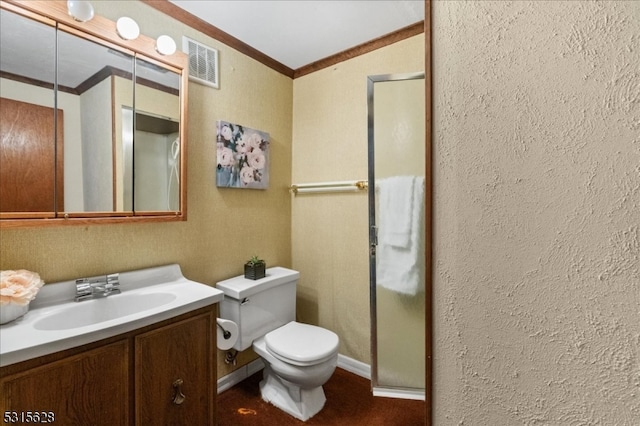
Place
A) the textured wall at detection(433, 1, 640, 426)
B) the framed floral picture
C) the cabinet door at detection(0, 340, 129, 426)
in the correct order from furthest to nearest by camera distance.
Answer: the framed floral picture → the cabinet door at detection(0, 340, 129, 426) → the textured wall at detection(433, 1, 640, 426)

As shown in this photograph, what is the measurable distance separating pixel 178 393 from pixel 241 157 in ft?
4.44

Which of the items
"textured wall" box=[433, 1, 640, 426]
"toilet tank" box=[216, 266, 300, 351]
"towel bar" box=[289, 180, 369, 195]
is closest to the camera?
"textured wall" box=[433, 1, 640, 426]

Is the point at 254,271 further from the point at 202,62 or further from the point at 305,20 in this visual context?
the point at 305,20

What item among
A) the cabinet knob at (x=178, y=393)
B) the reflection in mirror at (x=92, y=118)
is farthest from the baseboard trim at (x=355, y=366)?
the reflection in mirror at (x=92, y=118)

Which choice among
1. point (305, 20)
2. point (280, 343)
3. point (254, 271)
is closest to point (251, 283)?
point (254, 271)

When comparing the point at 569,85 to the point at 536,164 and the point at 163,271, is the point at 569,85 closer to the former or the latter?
the point at 536,164

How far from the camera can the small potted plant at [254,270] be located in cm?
188

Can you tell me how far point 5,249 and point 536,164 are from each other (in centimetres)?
177

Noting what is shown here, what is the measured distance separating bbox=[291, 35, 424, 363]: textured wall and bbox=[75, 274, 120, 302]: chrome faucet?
1.27m

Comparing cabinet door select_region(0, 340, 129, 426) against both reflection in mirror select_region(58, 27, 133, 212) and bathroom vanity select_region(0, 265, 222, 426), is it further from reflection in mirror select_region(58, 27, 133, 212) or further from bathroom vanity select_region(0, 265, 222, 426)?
reflection in mirror select_region(58, 27, 133, 212)

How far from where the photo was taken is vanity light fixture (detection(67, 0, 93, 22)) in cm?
121

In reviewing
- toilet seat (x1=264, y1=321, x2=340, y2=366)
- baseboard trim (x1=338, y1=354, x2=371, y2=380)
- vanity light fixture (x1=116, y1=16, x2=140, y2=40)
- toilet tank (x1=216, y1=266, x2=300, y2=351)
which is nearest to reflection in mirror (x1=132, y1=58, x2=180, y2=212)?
vanity light fixture (x1=116, y1=16, x2=140, y2=40)

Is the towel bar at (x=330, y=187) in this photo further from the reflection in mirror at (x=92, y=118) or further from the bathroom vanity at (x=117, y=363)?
the reflection in mirror at (x=92, y=118)

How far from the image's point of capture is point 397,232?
4.85ft
